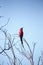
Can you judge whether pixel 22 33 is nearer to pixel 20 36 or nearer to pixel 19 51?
pixel 20 36

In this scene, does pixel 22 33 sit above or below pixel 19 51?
above

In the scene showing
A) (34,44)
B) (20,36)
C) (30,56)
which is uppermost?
(20,36)

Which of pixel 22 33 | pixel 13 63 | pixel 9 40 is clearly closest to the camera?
pixel 22 33

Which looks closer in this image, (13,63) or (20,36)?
(20,36)

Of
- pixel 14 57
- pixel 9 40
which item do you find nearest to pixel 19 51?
pixel 14 57

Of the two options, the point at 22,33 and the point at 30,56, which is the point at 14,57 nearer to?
the point at 30,56

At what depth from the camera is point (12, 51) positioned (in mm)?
11430

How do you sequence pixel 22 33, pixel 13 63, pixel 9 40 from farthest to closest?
1. pixel 13 63
2. pixel 9 40
3. pixel 22 33

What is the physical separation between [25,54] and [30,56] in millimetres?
423

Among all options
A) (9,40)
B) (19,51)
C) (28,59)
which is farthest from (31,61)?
(9,40)

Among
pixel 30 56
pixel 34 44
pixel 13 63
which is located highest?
pixel 34 44

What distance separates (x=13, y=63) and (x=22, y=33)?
5157 mm

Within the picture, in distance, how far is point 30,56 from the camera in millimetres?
11688

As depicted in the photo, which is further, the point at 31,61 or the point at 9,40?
the point at 31,61
